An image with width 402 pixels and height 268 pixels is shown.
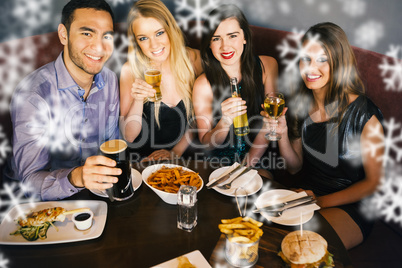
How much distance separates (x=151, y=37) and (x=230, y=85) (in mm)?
626

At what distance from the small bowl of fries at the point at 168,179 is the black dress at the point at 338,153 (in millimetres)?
886

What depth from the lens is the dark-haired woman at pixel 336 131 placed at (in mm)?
1843

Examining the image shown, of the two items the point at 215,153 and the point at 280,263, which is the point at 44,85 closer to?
the point at 215,153

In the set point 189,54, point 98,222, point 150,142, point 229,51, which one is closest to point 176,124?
point 150,142

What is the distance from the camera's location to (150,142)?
2.59 m

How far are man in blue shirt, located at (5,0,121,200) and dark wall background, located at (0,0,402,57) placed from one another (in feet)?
1.77

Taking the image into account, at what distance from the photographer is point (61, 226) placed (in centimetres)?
135

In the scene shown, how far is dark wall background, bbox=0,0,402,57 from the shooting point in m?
2.32

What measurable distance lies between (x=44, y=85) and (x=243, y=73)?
1.28 metres

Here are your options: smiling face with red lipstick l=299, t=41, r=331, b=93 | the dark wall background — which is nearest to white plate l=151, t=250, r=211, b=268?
smiling face with red lipstick l=299, t=41, r=331, b=93
